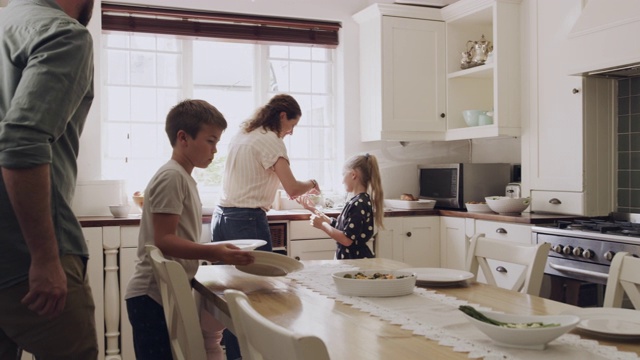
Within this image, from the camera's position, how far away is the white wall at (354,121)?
441 cm

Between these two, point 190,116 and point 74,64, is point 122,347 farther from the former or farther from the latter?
point 74,64

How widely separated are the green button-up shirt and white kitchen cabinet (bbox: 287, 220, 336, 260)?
241cm

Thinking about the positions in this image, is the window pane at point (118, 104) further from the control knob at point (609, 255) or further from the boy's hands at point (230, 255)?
the control knob at point (609, 255)

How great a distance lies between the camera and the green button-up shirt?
1.28 metres

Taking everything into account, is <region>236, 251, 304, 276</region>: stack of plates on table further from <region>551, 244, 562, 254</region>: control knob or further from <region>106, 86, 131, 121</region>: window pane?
<region>106, 86, 131, 121</region>: window pane

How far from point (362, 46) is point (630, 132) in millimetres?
1852

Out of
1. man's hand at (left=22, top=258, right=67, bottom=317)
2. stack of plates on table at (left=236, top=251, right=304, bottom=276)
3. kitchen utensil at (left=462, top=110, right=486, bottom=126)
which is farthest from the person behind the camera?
kitchen utensil at (left=462, top=110, right=486, bottom=126)

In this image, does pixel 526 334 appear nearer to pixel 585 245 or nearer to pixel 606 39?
pixel 585 245

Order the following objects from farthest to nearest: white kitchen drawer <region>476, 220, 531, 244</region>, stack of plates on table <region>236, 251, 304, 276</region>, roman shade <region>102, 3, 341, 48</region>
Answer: roman shade <region>102, 3, 341, 48</region>
white kitchen drawer <region>476, 220, 531, 244</region>
stack of plates on table <region>236, 251, 304, 276</region>

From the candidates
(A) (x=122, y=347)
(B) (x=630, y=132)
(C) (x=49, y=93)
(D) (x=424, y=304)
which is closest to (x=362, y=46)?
(B) (x=630, y=132)

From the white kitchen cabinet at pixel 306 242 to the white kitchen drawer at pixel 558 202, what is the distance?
4.03 ft

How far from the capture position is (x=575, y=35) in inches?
133

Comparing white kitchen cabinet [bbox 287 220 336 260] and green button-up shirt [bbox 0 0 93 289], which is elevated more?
green button-up shirt [bbox 0 0 93 289]

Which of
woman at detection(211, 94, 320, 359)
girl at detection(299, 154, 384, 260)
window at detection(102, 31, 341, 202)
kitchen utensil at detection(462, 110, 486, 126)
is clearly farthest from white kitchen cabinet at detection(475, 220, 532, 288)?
window at detection(102, 31, 341, 202)
